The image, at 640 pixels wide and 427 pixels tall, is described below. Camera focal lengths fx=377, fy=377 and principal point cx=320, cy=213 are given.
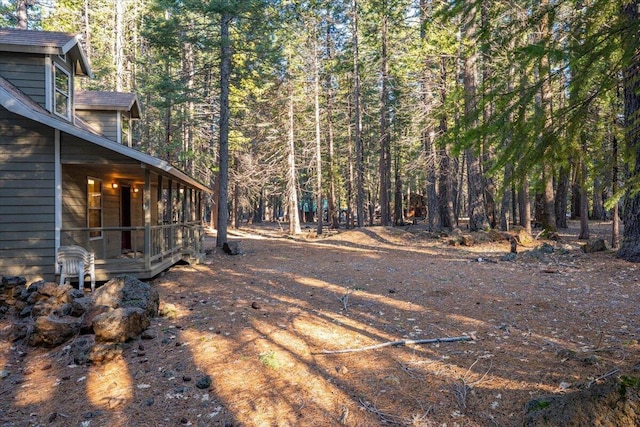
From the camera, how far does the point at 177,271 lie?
1140 centimetres

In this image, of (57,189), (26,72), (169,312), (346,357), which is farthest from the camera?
(26,72)

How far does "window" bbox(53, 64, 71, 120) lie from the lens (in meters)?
10.1

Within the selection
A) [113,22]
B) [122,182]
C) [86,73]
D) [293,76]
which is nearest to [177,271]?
[122,182]

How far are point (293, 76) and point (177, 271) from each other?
50.5 ft

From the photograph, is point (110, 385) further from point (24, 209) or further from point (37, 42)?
point (37, 42)

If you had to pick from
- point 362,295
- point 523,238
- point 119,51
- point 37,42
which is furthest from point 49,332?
point 119,51

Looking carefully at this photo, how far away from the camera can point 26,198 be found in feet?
28.0

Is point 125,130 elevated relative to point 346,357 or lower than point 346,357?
elevated

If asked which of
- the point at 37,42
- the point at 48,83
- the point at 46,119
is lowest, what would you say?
the point at 46,119

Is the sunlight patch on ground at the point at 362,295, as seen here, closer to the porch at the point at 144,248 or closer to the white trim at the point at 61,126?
the porch at the point at 144,248

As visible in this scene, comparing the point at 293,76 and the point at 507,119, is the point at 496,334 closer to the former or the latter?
the point at 507,119

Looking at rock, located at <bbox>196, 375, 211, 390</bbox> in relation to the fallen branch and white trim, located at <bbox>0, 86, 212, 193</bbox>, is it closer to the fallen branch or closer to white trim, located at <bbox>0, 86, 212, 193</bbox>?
the fallen branch

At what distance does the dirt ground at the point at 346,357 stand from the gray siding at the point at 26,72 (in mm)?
5672

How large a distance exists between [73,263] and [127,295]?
3.11 metres
